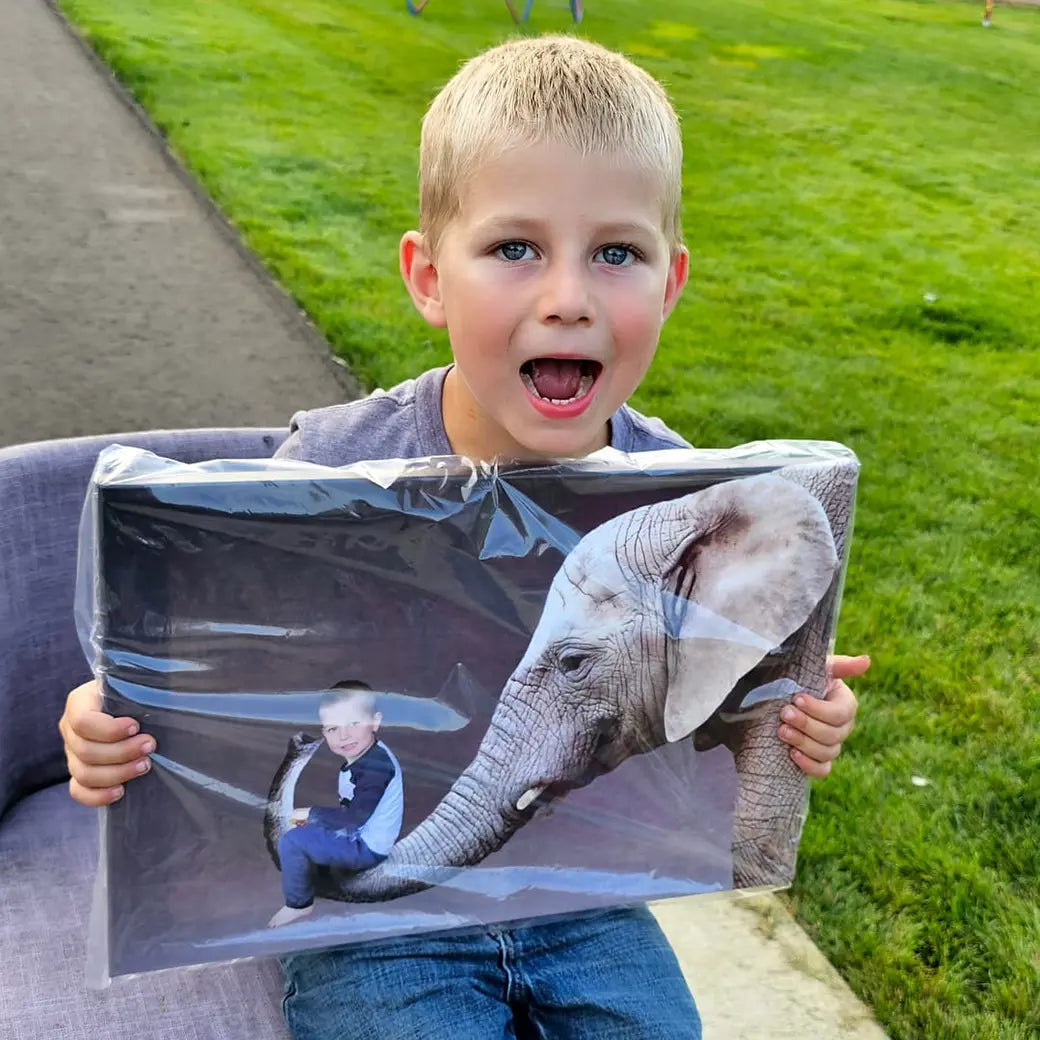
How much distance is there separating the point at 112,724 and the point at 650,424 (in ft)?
3.05

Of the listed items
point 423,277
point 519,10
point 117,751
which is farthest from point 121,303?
point 519,10

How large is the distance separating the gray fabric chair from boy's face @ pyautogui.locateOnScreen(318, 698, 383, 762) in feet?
1.38

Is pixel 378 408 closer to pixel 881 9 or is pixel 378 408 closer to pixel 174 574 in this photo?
pixel 174 574

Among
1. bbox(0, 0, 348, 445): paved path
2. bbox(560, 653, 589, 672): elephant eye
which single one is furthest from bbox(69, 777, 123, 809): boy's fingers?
bbox(0, 0, 348, 445): paved path

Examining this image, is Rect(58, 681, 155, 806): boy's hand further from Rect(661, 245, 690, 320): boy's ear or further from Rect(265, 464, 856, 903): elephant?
Rect(661, 245, 690, 320): boy's ear

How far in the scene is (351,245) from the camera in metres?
5.66

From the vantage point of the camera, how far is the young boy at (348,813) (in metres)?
1.26

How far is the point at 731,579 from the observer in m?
1.32

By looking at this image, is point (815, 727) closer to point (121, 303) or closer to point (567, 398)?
point (567, 398)

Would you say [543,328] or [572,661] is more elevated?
[543,328]

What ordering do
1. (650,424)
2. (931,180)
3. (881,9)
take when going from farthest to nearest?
(881,9) → (931,180) → (650,424)

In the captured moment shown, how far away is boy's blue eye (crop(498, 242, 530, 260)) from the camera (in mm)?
1358

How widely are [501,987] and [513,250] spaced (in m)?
0.86

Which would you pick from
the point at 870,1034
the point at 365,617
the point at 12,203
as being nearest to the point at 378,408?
the point at 365,617
